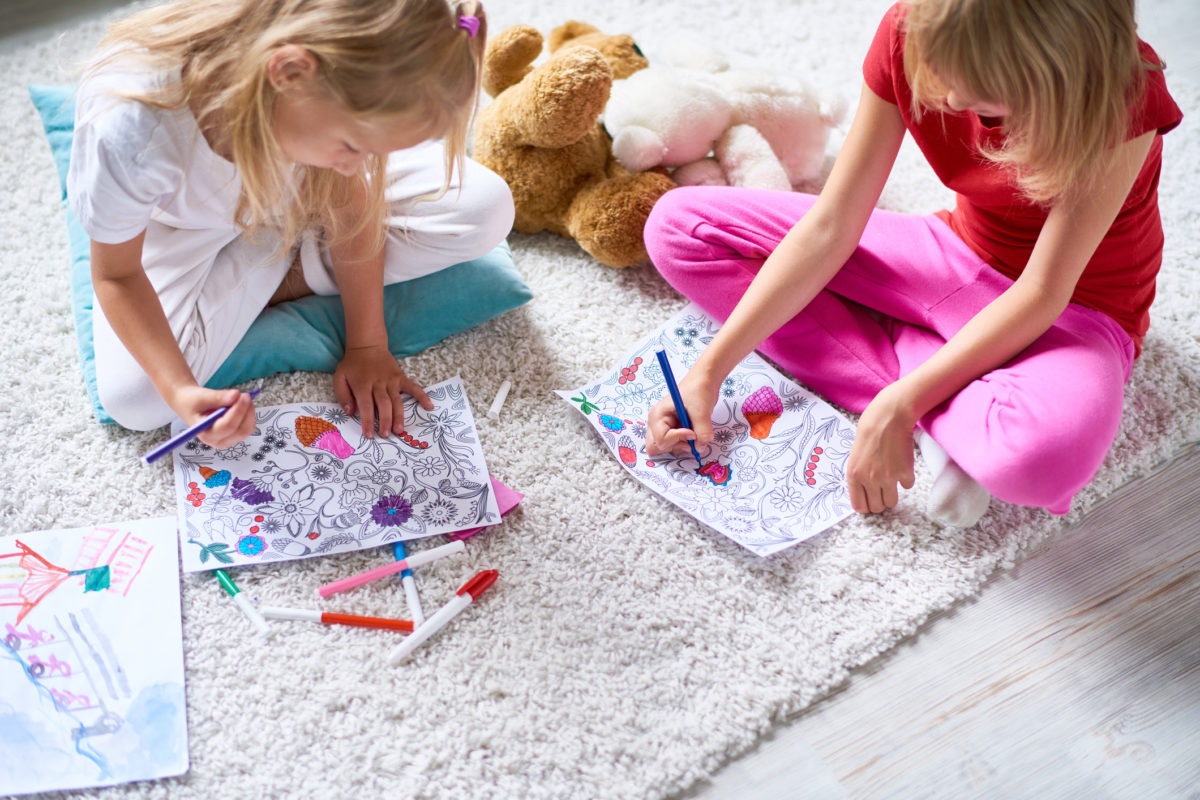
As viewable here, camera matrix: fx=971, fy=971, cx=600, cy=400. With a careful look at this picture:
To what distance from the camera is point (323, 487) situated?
935 mm

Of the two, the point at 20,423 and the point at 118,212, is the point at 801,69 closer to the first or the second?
the point at 118,212

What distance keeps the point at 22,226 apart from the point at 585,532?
2.62ft

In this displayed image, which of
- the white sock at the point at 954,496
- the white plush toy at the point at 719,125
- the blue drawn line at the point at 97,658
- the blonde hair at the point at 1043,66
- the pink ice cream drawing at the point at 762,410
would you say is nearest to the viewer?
the blonde hair at the point at 1043,66

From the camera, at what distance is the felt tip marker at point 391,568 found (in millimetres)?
869

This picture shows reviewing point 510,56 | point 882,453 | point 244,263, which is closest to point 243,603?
point 244,263

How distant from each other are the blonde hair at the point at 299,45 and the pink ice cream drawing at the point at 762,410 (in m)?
0.41

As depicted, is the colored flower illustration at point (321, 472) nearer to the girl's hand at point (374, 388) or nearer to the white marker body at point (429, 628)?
the girl's hand at point (374, 388)

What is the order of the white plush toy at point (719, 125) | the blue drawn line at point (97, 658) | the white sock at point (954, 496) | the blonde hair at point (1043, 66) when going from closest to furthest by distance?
1. the blonde hair at point (1043, 66)
2. the blue drawn line at point (97, 658)
3. the white sock at point (954, 496)
4. the white plush toy at point (719, 125)

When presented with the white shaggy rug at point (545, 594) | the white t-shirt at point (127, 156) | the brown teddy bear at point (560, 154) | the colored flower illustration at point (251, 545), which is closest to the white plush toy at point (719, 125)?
the brown teddy bear at point (560, 154)

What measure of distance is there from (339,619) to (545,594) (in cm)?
18

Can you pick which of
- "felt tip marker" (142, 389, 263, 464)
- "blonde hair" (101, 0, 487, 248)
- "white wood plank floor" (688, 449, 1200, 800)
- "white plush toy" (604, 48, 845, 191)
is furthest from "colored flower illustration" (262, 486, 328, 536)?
"white plush toy" (604, 48, 845, 191)

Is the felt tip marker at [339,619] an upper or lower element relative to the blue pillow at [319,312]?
lower

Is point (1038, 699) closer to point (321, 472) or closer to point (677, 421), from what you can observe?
point (677, 421)

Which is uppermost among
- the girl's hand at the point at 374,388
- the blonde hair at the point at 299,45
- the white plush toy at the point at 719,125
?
the blonde hair at the point at 299,45
